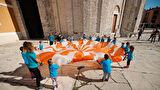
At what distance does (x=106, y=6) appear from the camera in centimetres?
889

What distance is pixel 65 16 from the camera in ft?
30.3

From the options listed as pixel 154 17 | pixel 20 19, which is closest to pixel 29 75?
pixel 20 19

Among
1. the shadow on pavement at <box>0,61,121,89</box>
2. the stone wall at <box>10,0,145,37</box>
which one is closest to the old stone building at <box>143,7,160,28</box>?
the stone wall at <box>10,0,145,37</box>

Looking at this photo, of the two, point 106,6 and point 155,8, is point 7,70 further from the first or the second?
point 155,8

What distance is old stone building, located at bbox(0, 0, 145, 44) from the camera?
8594 millimetres

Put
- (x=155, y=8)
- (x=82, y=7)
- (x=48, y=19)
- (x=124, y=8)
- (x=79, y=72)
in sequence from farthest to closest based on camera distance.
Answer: (x=155, y=8) < (x=124, y=8) < (x=48, y=19) < (x=82, y=7) < (x=79, y=72)

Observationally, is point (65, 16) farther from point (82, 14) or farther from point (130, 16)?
point (130, 16)

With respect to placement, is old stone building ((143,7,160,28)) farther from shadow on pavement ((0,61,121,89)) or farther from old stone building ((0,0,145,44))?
shadow on pavement ((0,61,121,89))

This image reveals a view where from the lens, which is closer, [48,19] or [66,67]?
[66,67]

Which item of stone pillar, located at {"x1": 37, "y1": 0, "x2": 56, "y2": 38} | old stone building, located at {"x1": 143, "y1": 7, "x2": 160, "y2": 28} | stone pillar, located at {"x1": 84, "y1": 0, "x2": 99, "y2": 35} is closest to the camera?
A: stone pillar, located at {"x1": 84, "y1": 0, "x2": 99, "y2": 35}

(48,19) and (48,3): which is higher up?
(48,3)

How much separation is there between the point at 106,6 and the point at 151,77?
29.7 feet

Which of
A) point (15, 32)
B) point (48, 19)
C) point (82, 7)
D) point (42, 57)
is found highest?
point (82, 7)

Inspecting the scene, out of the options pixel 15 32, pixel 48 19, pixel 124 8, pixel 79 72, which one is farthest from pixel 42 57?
pixel 124 8
